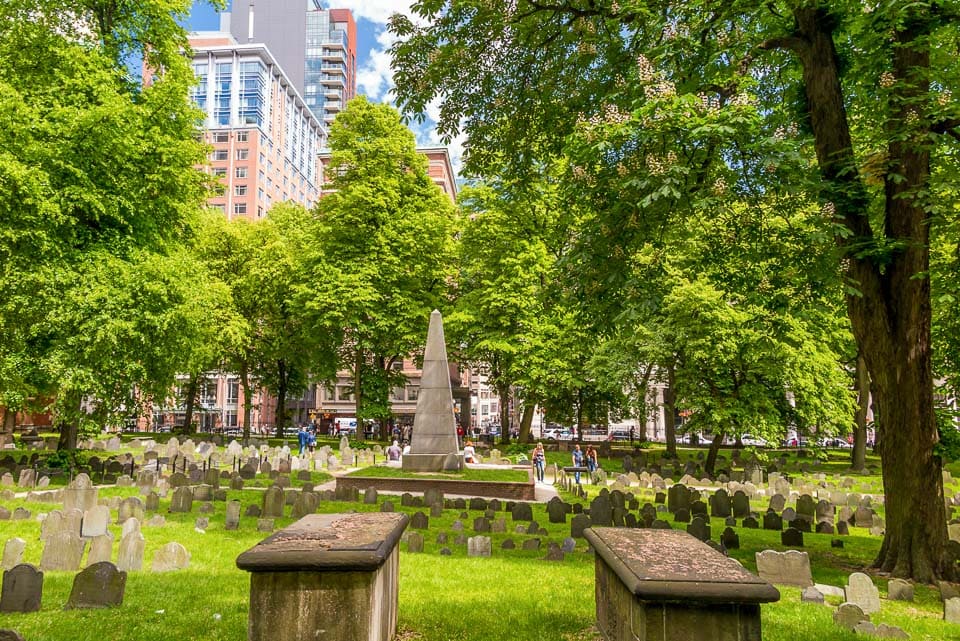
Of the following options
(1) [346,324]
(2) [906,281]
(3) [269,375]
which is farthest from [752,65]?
(3) [269,375]

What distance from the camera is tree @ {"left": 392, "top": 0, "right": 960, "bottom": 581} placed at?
8.17 metres

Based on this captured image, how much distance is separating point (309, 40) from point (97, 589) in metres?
120

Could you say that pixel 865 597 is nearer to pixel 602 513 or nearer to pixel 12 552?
pixel 602 513

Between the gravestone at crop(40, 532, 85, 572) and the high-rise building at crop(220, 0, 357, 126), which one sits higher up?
the high-rise building at crop(220, 0, 357, 126)

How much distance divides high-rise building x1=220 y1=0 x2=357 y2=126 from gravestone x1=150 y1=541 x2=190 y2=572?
98559 mm

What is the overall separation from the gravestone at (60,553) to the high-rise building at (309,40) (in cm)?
9853

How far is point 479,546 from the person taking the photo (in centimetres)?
994

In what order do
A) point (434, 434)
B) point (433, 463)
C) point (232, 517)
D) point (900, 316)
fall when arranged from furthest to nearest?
point (434, 434), point (433, 463), point (232, 517), point (900, 316)

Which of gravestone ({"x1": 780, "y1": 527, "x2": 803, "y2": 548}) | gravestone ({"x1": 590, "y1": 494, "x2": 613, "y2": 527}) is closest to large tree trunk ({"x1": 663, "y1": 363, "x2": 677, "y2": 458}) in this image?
gravestone ({"x1": 590, "y1": 494, "x2": 613, "y2": 527})

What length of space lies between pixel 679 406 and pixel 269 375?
28199 millimetres

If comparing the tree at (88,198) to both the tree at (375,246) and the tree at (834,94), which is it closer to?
the tree at (834,94)

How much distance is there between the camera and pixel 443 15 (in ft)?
35.1

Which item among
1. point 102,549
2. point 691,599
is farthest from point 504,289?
point 691,599

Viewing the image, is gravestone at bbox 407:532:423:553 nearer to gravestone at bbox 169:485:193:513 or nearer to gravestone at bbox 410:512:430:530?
gravestone at bbox 410:512:430:530
